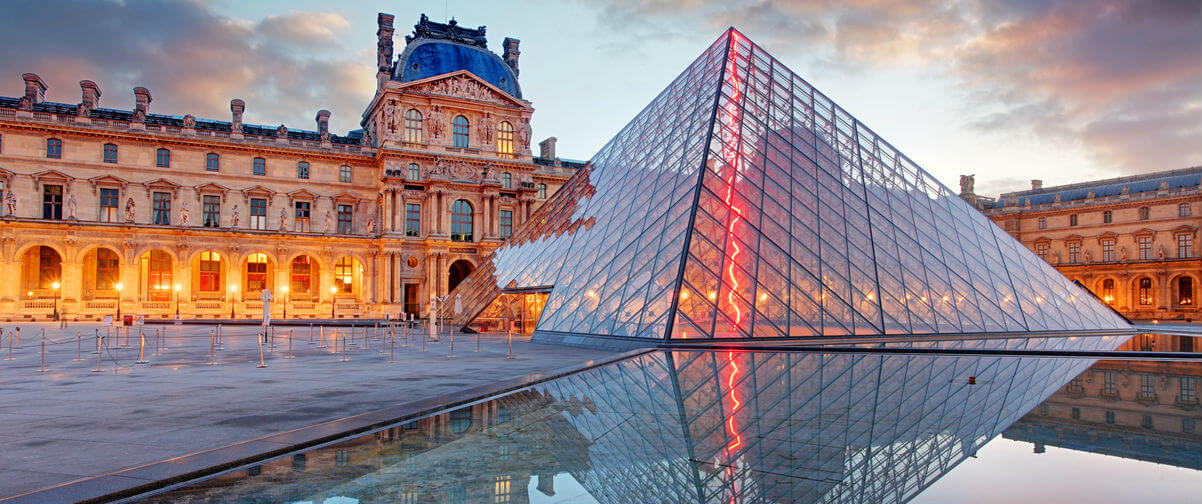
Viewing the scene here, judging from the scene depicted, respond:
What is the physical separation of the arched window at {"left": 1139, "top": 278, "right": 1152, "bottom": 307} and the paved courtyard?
59794 mm

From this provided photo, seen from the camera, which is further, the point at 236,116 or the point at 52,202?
the point at 236,116

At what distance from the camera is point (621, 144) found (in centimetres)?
3067

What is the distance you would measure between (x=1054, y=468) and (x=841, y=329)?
44.7ft

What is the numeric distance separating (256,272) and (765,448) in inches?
2016

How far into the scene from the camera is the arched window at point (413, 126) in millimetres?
50781

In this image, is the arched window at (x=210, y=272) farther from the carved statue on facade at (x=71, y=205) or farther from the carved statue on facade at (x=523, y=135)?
the carved statue on facade at (x=523, y=135)

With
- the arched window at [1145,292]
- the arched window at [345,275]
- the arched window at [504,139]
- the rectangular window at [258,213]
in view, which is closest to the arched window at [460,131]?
the arched window at [504,139]

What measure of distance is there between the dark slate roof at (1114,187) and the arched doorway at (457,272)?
49.6m

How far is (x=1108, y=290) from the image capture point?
2425 inches

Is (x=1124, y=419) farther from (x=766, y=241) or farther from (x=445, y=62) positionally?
(x=445, y=62)

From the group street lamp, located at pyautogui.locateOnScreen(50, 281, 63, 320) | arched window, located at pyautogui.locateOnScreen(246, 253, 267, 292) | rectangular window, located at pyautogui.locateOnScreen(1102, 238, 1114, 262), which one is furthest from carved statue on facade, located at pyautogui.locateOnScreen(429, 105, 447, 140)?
rectangular window, located at pyautogui.locateOnScreen(1102, 238, 1114, 262)

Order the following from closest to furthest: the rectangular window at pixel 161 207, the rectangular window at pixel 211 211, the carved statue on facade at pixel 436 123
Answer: the rectangular window at pixel 161 207 < the rectangular window at pixel 211 211 < the carved statue on facade at pixel 436 123

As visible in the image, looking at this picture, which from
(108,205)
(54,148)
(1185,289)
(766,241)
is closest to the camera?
(766,241)

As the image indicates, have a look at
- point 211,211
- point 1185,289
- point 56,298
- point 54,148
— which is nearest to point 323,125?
point 211,211
